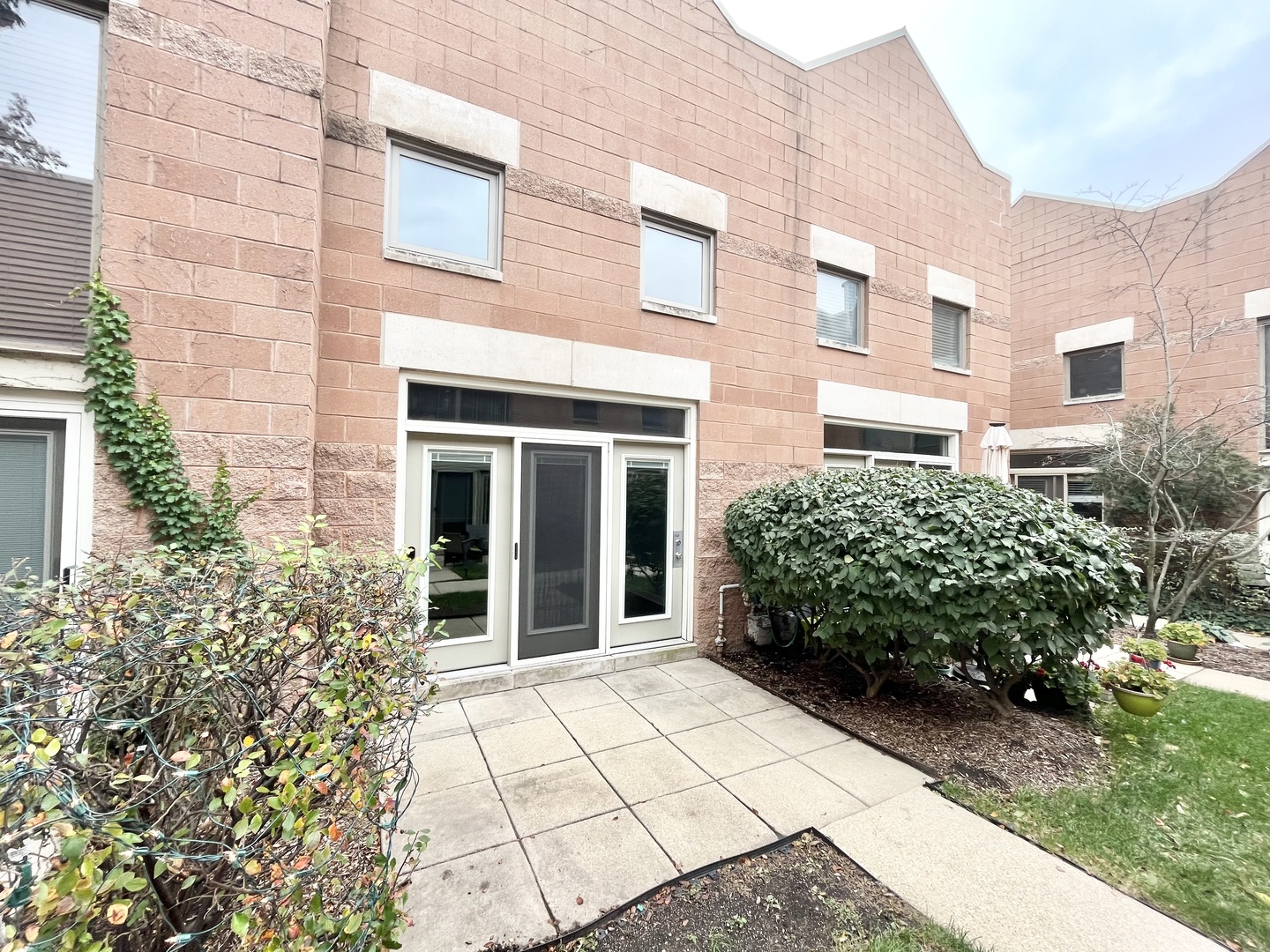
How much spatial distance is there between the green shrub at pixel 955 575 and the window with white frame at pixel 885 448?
7.24 feet

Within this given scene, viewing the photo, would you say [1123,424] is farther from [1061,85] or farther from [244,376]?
[244,376]

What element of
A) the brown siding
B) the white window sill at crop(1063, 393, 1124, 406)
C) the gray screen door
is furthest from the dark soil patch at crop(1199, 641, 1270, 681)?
the brown siding

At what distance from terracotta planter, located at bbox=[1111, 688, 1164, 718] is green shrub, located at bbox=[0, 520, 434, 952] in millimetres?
5227

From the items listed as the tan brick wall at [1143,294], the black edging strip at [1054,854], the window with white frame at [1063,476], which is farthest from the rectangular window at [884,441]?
the black edging strip at [1054,854]

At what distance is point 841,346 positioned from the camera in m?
6.42

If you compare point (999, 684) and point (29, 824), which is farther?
point (999, 684)

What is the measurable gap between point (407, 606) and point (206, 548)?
181 centimetres

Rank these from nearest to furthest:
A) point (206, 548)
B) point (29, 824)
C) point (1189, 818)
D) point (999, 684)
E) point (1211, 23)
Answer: point (29, 824)
point (1189, 818)
point (206, 548)
point (999, 684)
point (1211, 23)

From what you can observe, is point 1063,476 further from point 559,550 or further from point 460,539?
point 460,539

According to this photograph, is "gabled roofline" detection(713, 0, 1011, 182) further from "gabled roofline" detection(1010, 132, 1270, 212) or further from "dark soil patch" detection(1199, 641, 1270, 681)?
"dark soil patch" detection(1199, 641, 1270, 681)

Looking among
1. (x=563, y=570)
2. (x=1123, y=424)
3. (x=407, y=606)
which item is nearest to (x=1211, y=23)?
(x=1123, y=424)

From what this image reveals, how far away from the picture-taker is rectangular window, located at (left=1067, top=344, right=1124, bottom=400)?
9807mm

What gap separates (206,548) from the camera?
319cm

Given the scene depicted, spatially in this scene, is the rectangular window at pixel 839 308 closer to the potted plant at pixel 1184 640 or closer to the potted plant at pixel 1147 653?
the potted plant at pixel 1147 653
